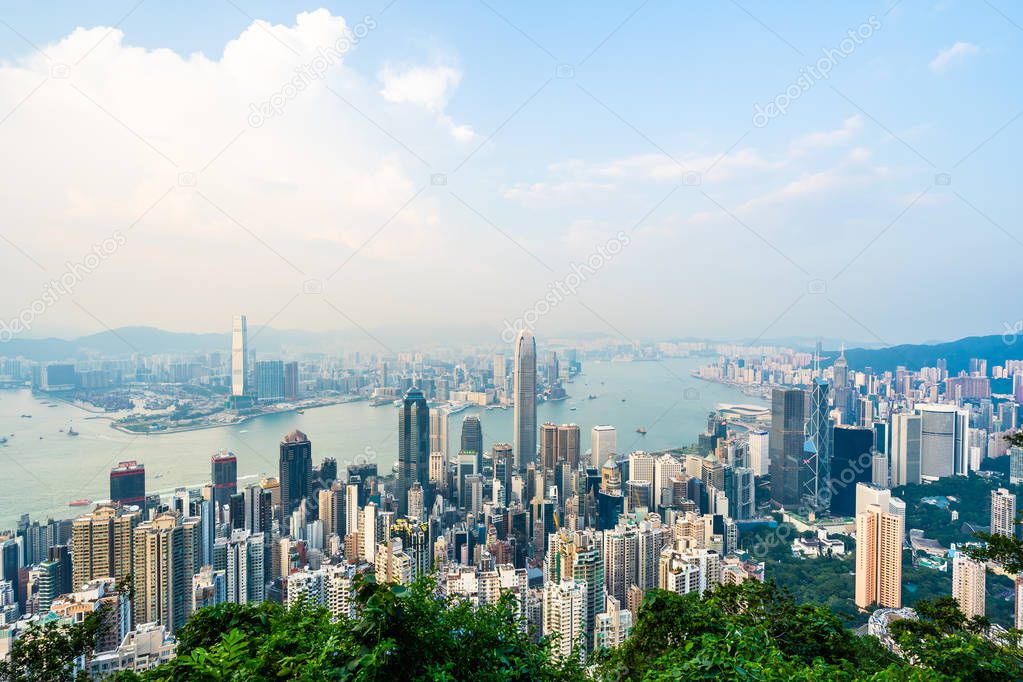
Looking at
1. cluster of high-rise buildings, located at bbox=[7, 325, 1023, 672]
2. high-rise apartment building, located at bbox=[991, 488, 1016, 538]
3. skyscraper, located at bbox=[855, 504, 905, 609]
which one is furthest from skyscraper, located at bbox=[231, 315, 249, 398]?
high-rise apartment building, located at bbox=[991, 488, 1016, 538]

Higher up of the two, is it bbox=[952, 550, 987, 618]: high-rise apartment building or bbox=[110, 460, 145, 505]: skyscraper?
bbox=[110, 460, 145, 505]: skyscraper

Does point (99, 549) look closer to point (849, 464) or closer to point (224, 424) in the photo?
point (224, 424)

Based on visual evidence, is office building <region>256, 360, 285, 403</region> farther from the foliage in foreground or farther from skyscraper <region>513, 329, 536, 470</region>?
the foliage in foreground

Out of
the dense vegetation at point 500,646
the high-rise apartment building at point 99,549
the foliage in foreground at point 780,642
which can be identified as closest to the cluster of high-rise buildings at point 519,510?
the high-rise apartment building at point 99,549

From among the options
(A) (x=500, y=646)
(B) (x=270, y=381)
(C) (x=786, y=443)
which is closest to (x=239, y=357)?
(B) (x=270, y=381)

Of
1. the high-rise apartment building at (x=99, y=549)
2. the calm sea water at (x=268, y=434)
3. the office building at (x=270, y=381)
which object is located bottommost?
the high-rise apartment building at (x=99, y=549)

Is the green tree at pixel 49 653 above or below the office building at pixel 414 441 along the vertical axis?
above

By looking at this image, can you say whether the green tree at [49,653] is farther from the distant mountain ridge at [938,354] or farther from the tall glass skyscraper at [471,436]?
the distant mountain ridge at [938,354]

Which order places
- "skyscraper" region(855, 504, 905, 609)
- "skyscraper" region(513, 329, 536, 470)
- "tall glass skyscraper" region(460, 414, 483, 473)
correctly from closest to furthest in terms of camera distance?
1. "skyscraper" region(855, 504, 905, 609)
2. "tall glass skyscraper" region(460, 414, 483, 473)
3. "skyscraper" region(513, 329, 536, 470)
